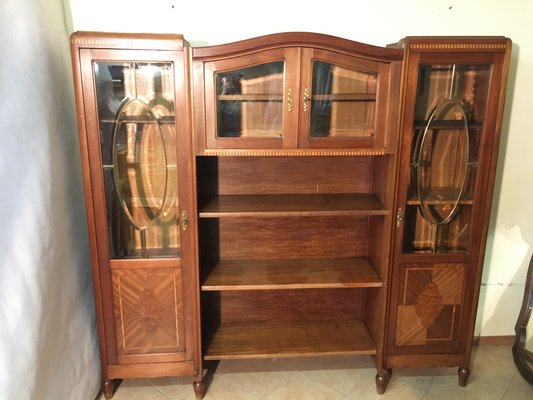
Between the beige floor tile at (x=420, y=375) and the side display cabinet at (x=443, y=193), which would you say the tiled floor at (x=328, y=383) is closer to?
the beige floor tile at (x=420, y=375)

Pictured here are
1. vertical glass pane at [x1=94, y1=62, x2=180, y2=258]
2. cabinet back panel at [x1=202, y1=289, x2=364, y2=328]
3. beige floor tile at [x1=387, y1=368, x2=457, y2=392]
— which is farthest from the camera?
cabinet back panel at [x1=202, y1=289, x2=364, y2=328]

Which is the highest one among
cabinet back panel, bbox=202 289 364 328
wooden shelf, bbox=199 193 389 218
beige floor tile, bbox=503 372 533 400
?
wooden shelf, bbox=199 193 389 218

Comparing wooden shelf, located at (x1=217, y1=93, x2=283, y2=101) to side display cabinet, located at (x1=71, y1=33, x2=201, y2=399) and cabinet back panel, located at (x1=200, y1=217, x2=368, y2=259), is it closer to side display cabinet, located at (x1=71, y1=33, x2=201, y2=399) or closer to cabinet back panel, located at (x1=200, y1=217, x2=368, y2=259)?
side display cabinet, located at (x1=71, y1=33, x2=201, y2=399)

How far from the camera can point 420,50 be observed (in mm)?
1648

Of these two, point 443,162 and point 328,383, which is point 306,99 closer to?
point 443,162

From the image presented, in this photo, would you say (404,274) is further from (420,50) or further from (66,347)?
(66,347)

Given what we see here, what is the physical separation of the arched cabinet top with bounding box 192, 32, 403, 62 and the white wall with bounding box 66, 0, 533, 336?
421 mm

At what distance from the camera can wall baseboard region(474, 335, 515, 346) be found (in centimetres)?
243

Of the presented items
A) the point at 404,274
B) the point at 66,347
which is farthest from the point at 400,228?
the point at 66,347

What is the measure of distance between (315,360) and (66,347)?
4.17 ft

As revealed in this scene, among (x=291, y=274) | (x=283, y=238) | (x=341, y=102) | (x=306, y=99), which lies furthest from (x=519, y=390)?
(x=306, y=99)

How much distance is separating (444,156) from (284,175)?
76 cm

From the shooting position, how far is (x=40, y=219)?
1529 millimetres

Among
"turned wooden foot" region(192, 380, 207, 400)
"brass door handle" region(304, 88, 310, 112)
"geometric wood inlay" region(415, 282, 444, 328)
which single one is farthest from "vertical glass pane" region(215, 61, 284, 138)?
"turned wooden foot" region(192, 380, 207, 400)
